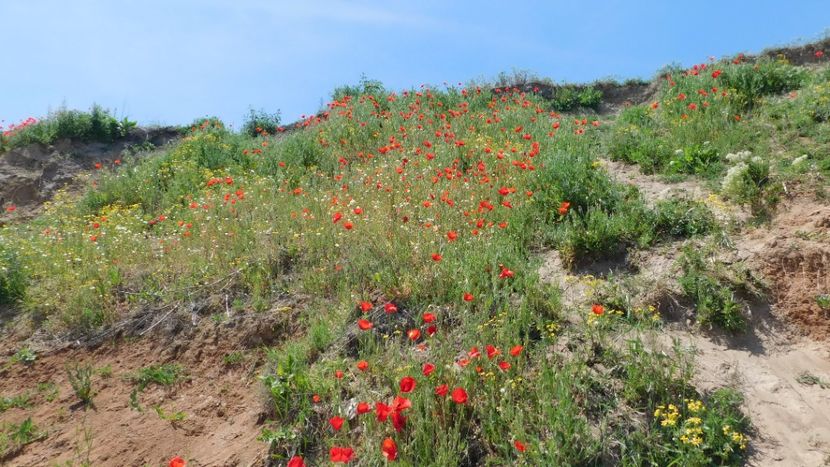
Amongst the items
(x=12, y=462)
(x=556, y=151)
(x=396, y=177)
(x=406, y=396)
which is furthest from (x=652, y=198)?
(x=12, y=462)

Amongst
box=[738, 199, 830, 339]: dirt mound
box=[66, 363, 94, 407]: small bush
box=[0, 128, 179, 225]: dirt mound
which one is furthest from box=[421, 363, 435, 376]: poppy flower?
box=[0, 128, 179, 225]: dirt mound

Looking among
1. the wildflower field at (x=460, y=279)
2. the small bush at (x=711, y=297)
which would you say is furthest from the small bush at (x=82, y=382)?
the small bush at (x=711, y=297)

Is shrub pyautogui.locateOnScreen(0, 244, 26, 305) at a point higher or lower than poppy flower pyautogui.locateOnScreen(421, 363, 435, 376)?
higher

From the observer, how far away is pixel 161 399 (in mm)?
4344

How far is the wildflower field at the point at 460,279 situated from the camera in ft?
10.8

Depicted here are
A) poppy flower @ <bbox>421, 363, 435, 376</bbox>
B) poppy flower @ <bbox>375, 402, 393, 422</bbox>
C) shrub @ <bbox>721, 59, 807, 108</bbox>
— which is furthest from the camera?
shrub @ <bbox>721, 59, 807, 108</bbox>

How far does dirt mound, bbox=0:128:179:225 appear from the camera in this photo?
957 centimetres

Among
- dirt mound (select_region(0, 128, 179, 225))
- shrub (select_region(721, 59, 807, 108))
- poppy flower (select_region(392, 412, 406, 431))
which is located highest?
shrub (select_region(721, 59, 807, 108))

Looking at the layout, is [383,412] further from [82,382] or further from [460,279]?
[82,382]

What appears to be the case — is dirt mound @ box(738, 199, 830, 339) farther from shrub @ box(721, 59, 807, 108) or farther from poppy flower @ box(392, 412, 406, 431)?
shrub @ box(721, 59, 807, 108)

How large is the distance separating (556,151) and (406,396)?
3.94m

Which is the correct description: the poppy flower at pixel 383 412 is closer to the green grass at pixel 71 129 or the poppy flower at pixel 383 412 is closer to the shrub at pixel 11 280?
the shrub at pixel 11 280

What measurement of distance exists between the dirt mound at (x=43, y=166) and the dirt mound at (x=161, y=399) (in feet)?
17.3

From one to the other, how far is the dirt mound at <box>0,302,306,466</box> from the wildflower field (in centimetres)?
5
